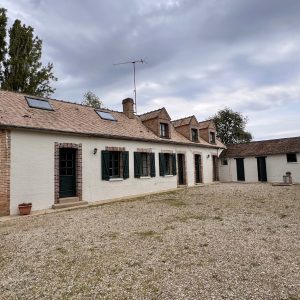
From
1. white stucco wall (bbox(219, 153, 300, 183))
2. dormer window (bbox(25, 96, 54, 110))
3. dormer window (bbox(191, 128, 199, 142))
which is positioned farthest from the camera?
dormer window (bbox(191, 128, 199, 142))

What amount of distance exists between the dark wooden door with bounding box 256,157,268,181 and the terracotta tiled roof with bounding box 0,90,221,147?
9.21 m

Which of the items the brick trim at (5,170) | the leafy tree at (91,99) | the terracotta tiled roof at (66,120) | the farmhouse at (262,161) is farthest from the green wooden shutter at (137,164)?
the leafy tree at (91,99)

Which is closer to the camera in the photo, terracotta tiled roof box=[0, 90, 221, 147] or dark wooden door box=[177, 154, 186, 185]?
terracotta tiled roof box=[0, 90, 221, 147]

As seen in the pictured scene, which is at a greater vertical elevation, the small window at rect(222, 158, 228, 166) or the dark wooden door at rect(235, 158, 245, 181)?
the small window at rect(222, 158, 228, 166)

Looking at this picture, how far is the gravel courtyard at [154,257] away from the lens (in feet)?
11.8

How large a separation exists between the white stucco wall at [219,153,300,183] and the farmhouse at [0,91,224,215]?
224 inches

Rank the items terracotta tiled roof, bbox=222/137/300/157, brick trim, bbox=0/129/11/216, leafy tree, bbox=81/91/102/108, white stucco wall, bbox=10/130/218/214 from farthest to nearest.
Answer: leafy tree, bbox=81/91/102/108 → terracotta tiled roof, bbox=222/137/300/157 → white stucco wall, bbox=10/130/218/214 → brick trim, bbox=0/129/11/216

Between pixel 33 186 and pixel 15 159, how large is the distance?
51.3 inches

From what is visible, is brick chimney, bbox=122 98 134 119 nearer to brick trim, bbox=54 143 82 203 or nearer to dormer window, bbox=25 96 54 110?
dormer window, bbox=25 96 54 110

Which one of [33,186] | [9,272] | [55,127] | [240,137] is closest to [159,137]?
[55,127]

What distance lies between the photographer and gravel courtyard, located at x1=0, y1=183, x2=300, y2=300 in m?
3.59

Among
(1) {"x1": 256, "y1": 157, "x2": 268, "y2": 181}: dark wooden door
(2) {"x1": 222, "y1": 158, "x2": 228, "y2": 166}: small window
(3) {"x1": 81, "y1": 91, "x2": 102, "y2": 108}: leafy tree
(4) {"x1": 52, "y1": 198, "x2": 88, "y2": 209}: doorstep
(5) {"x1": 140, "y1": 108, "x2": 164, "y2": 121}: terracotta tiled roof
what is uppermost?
(3) {"x1": 81, "y1": 91, "x2": 102, "y2": 108}: leafy tree

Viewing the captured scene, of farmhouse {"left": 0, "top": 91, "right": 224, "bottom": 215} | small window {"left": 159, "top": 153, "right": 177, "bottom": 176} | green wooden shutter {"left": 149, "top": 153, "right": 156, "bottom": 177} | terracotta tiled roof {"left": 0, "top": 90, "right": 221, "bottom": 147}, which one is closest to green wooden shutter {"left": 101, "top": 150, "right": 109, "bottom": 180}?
farmhouse {"left": 0, "top": 91, "right": 224, "bottom": 215}

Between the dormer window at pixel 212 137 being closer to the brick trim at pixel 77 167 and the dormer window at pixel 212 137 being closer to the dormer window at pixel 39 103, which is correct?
the brick trim at pixel 77 167
